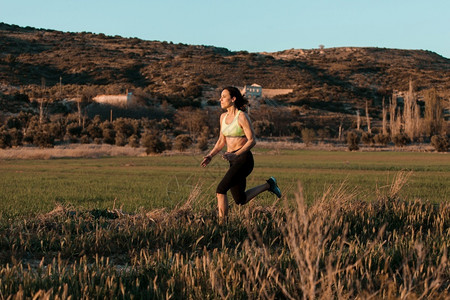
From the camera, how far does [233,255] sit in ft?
22.5

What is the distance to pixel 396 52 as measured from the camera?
5354 inches

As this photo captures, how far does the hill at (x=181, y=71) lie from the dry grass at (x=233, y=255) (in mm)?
73085

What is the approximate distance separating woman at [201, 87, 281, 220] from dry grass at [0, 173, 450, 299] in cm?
33

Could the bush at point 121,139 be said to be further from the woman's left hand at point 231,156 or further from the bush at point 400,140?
the woman's left hand at point 231,156

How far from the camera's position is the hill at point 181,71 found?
89.8 m

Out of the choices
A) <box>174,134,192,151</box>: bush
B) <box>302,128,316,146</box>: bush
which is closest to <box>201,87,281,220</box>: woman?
<box>174,134,192,151</box>: bush

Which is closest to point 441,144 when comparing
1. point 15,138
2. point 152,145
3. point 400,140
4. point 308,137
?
point 400,140

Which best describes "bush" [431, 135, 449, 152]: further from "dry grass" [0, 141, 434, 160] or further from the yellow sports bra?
the yellow sports bra

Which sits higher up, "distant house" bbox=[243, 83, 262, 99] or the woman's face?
"distant house" bbox=[243, 83, 262, 99]

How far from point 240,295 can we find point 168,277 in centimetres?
96

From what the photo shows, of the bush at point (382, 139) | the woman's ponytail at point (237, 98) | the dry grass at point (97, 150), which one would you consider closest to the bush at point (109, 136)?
the dry grass at point (97, 150)

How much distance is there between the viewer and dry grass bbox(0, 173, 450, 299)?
4688 mm

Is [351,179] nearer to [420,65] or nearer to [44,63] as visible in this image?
[44,63]

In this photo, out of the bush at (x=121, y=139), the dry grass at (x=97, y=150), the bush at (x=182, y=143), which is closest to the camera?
the dry grass at (x=97, y=150)
